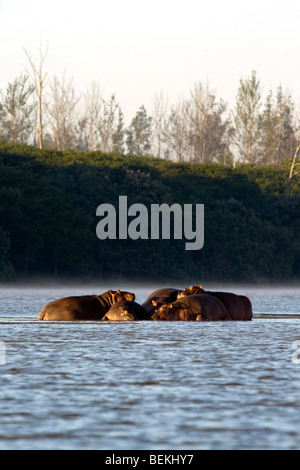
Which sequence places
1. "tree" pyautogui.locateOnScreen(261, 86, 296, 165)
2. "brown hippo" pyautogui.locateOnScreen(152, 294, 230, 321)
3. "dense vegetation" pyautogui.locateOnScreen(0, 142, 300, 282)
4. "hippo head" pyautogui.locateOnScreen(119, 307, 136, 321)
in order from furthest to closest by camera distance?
"tree" pyautogui.locateOnScreen(261, 86, 296, 165), "dense vegetation" pyautogui.locateOnScreen(0, 142, 300, 282), "hippo head" pyautogui.locateOnScreen(119, 307, 136, 321), "brown hippo" pyautogui.locateOnScreen(152, 294, 230, 321)

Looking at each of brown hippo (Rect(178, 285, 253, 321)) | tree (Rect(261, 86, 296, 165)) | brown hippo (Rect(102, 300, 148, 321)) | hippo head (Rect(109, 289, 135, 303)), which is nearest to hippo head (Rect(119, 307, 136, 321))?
brown hippo (Rect(102, 300, 148, 321))

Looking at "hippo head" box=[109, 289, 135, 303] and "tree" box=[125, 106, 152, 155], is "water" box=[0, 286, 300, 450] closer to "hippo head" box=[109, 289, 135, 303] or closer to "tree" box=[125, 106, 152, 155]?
"hippo head" box=[109, 289, 135, 303]

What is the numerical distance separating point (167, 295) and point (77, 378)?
1220 cm

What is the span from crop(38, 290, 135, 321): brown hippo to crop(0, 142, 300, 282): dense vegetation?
104 ft

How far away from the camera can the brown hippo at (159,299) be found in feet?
69.1

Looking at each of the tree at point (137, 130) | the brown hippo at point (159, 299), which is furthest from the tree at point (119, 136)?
the brown hippo at point (159, 299)

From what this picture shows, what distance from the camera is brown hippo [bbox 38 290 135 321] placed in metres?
20.8

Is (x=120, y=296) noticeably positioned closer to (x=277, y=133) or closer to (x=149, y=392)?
(x=149, y=392)

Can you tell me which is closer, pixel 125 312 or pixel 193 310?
pixel 193 310

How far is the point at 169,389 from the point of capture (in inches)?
363

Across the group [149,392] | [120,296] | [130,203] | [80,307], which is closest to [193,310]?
[120,296]

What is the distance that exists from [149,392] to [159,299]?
1264cm

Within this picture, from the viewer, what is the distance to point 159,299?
21.7 m
